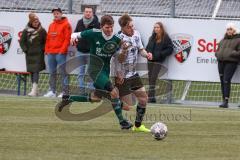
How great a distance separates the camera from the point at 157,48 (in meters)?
21.0

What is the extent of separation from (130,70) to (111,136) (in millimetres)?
1647

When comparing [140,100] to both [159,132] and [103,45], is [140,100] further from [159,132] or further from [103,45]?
[159,132]

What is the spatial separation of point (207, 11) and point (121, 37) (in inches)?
291

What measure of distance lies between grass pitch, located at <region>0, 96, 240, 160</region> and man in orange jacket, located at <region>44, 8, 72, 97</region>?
117 inches

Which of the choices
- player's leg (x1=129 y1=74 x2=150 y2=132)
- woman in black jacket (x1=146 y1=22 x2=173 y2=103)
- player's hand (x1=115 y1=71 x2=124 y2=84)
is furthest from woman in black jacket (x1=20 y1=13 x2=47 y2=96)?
player's leg (x1=129 y1=74 x2=150 y2=132)

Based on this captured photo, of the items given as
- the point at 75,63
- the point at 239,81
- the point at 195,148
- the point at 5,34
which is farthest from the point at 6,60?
the point at 195,148

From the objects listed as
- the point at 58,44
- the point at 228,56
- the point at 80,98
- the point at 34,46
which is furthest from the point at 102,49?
the point at 34,46

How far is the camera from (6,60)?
2369 centimetres

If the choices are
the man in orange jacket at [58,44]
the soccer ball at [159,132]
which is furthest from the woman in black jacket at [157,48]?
the soccer ball at [159,132]

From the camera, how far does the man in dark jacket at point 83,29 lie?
69.5ft

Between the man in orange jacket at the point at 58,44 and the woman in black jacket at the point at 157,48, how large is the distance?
87.7 inches

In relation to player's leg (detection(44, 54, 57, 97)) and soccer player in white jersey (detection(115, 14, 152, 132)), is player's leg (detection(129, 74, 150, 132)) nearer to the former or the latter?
soccer player in white jersey (detection(115, 14, 152, 132))

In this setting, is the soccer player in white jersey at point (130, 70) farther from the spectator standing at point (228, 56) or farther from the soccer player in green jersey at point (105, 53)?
the spectator standing at point (228, 56)

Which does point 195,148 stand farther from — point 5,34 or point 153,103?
point 5,34
